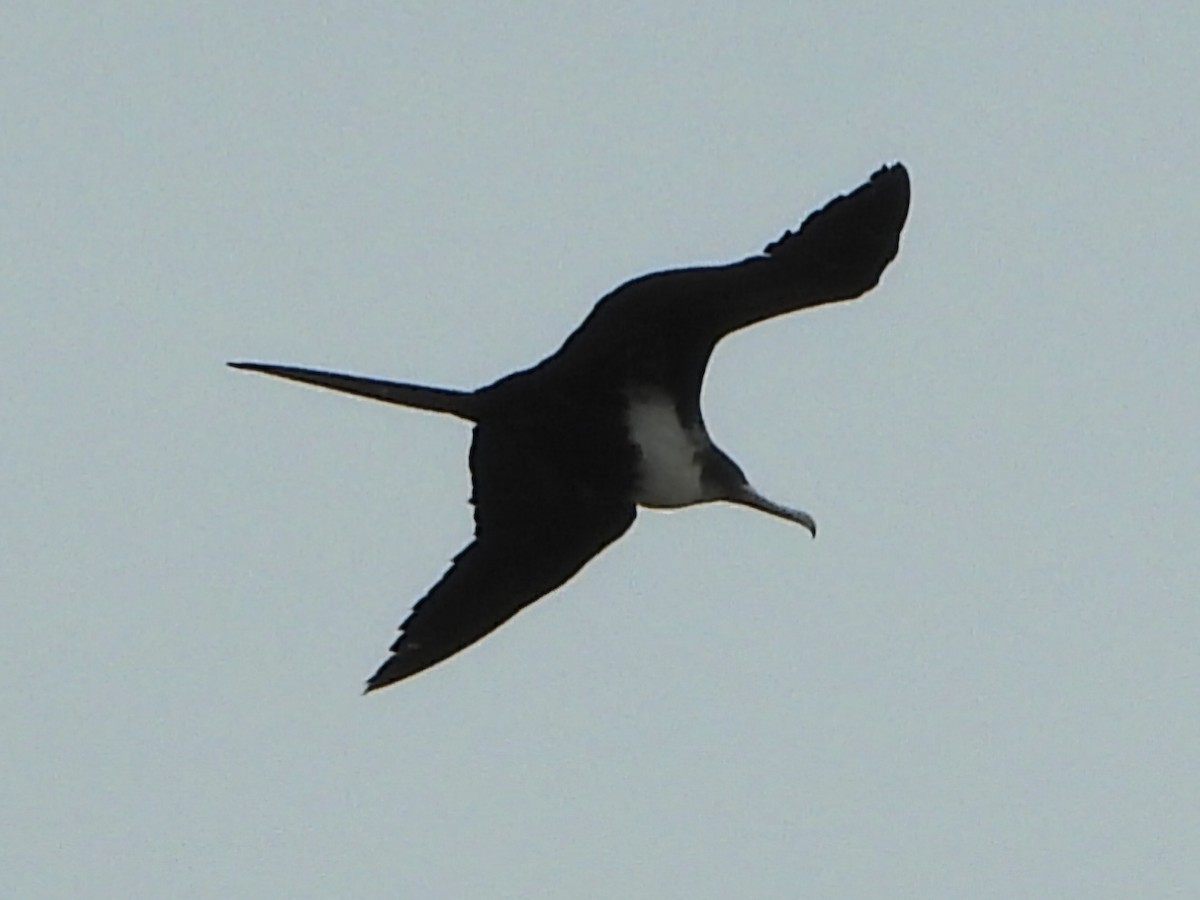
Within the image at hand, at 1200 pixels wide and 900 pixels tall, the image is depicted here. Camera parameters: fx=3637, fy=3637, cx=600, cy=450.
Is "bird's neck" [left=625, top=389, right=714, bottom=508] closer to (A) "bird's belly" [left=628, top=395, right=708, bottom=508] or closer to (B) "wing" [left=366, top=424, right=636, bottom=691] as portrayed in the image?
(A) "bird's belly" [left=628, top=395, right=708, bottom=508]

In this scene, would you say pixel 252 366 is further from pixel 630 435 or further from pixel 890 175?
pixel 890 175

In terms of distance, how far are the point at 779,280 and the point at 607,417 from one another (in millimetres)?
674

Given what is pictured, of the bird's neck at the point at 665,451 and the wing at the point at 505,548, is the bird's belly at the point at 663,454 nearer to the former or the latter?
the bird's neck at the point at 665,451

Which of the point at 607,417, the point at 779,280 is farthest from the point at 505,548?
the point at 779,280

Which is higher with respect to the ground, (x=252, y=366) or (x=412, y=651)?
(x=252, y=366)

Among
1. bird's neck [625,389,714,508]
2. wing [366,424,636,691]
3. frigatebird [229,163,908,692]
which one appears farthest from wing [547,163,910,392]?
wing [366,424,636,691]

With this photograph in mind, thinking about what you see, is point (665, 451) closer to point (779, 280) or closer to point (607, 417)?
point (607, 417)

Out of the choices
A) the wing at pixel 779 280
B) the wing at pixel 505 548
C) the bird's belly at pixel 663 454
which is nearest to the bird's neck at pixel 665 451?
the bird's belly at pixel 663 454

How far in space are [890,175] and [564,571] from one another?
157 centimetres

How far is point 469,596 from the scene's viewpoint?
10688 mm

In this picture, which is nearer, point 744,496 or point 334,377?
point 334,377

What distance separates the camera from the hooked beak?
35.9 ft

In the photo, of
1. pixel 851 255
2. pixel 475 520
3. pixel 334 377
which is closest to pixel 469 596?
pixel 475 520

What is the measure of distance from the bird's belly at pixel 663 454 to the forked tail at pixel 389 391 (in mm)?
485
